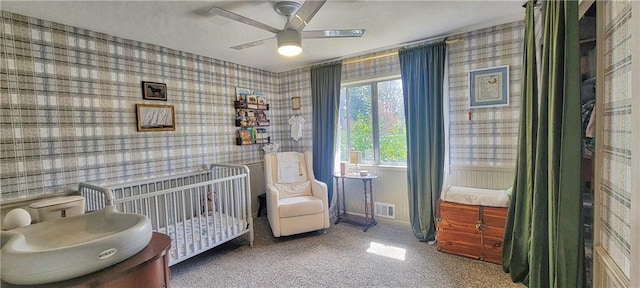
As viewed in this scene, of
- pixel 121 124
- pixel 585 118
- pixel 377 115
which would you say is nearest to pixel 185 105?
pixel 121 124

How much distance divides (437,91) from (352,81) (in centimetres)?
115

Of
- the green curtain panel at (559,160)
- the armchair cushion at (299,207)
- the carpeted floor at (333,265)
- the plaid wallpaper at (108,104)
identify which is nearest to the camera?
the green curtain panel at (559,160)

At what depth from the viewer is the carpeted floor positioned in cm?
224

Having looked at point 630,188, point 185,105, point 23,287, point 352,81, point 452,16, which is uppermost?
point 452,16

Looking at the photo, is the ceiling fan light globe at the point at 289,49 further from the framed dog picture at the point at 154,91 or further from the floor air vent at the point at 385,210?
the floor air vent at the point at 385,210

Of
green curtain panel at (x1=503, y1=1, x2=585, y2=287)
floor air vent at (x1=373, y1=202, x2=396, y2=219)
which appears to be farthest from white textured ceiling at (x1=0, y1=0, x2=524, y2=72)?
floor air vent at (x1=373, y1=202, x2=396, y2=219)

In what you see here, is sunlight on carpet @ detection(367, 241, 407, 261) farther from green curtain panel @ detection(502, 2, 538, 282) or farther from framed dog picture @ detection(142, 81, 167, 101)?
framed dog picture @ detection(142, 81, 167, 101)

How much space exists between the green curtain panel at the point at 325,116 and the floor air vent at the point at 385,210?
644 mm

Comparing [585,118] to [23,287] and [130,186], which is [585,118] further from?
[130,186]

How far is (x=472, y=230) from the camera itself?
2.52 meters

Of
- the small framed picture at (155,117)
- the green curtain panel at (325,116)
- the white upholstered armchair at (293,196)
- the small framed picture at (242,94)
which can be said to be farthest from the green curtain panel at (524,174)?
the small framed picture at (155,117)

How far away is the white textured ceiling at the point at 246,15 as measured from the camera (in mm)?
2031

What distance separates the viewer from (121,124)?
2660 mm

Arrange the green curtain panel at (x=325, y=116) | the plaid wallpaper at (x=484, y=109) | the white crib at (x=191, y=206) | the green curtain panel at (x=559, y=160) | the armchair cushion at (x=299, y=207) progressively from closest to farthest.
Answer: the green curtain panel at (x=559, y=160) < the white crib at (x=191, y=206) < the plaid wallpaper at (x=484, y=109) < the armchair cushion at (x=299, y=207) < the green curtain panel at (x=325, y=116)
